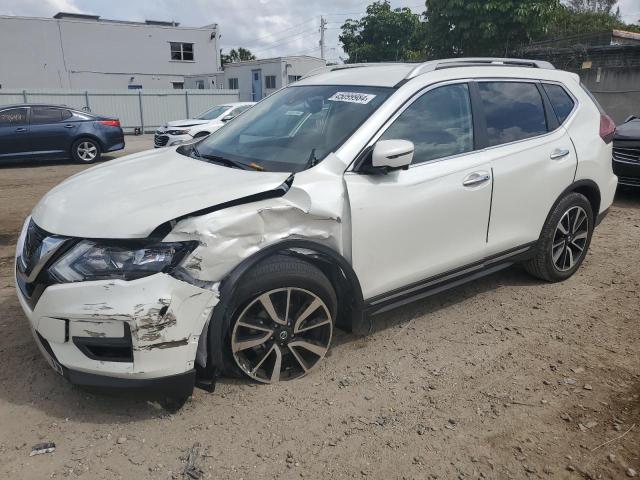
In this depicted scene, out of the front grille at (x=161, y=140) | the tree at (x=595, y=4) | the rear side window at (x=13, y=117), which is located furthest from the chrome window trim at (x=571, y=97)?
the tree at (x=595, y=4)

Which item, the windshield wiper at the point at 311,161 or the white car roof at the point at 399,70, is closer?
the windshield wiper at the point at 311,161

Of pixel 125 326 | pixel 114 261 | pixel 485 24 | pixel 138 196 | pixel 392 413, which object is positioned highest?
pixel 485 24

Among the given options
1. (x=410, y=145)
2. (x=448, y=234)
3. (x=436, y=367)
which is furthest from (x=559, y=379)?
(x=410, y=145)

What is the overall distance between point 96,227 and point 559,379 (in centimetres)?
279

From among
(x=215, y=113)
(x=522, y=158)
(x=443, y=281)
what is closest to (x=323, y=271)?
(x=443, y=281)

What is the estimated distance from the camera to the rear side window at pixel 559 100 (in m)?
4.20

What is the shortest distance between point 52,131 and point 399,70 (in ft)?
36.3

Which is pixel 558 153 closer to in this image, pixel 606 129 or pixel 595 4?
pixel 606 129

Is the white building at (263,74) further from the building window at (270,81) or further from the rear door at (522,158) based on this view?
the rear door at (522,158)

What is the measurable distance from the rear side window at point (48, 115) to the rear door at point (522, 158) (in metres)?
11.5

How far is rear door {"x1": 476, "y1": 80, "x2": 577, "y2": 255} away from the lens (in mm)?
3678

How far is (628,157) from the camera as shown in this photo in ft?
25.1

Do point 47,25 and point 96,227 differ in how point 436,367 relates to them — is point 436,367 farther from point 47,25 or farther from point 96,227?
point 47,25

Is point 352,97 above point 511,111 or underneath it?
above
